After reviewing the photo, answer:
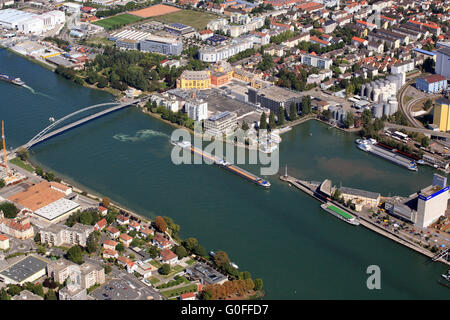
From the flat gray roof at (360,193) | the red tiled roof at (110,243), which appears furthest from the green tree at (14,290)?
the flat gray roof at (360,193)

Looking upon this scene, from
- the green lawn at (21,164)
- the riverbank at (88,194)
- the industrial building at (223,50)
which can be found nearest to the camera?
the riverbank at (88,194)

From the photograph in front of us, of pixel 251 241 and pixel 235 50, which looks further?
pixel 235 50

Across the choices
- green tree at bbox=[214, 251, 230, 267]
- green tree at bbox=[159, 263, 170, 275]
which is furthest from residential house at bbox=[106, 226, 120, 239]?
green tree at bbox=[214, 251, 230, 267]

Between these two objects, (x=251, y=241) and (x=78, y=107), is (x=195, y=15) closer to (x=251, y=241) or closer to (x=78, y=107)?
(x=78, y=107)

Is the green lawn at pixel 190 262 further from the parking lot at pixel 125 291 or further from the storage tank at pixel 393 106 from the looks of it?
the storage tank at pixel 393 106

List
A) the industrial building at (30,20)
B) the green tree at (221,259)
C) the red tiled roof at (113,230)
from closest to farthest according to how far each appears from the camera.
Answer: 1. the green tree at (221,259)
2. the red tiled roof at (113,230)
3. the industrial building at (30,20)

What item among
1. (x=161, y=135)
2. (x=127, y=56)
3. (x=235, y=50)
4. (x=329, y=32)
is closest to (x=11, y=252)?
(x=161, y=135)

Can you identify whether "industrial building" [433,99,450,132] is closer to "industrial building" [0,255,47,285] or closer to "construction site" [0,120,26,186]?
"construction site" [0,120,26,186]

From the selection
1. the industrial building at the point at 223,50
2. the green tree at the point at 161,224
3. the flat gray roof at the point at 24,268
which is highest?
the industrial building at the point at 223,50
